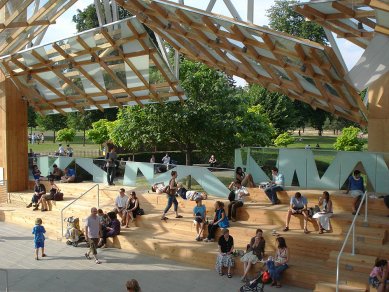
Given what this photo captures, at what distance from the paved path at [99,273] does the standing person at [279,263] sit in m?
0.25

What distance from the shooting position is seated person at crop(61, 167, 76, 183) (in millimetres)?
21312

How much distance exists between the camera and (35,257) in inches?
558

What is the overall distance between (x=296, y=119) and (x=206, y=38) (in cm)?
3149

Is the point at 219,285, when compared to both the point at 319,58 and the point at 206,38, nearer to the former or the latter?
the point at 319,58

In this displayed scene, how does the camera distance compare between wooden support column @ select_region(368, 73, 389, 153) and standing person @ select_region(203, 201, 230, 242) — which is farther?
wooden support column @ select_region(368, 73, 389, 153)

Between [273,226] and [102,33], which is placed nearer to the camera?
[273,226]

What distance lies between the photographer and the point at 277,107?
141 feet

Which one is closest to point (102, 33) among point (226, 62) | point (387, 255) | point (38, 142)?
point (226, 62)

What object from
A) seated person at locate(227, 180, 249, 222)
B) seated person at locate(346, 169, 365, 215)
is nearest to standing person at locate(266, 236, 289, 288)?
seated person at locate(227, 180, 249, 222)

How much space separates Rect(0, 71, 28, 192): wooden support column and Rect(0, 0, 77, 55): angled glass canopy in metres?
3.09

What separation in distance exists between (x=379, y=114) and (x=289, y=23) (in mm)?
36433

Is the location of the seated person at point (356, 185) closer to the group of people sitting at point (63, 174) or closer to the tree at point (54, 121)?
the group of people sitting at point (63, 174)

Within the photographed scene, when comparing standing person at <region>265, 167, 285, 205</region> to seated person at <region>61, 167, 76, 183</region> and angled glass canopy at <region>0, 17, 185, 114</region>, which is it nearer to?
angled glass canopy at <region>0, 17, 185, 114</region>

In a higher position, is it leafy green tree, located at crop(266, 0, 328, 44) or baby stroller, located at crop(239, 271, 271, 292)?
leafy green tree, located at crop(266, 0, 328, 44)
